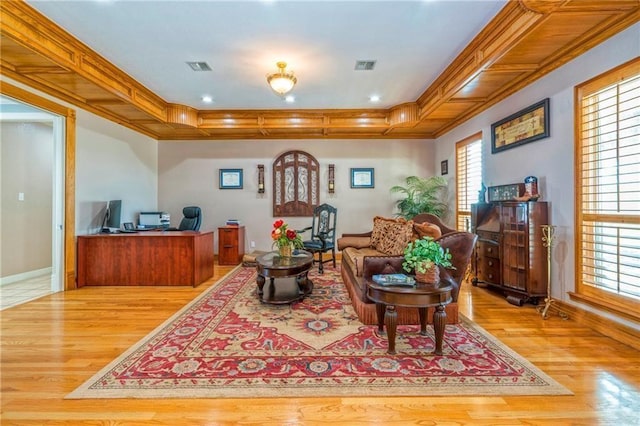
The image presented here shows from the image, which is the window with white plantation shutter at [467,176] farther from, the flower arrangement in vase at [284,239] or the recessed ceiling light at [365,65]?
the flower arrangement in vase at [284,239]

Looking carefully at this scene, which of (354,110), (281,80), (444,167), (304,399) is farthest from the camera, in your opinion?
(444,167)

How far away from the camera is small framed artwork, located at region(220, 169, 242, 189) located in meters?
6.46

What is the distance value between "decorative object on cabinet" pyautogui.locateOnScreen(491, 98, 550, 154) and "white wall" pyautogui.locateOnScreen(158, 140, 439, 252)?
2182 mm

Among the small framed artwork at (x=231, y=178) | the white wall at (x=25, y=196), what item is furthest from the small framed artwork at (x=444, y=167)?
the white wall at (x=25, y=196)

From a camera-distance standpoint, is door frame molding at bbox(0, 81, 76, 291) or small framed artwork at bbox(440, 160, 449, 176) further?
small framed artwork at bbox(440, 160, 449, 176)

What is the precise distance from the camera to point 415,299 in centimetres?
219

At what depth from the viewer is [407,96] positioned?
490 centimetres

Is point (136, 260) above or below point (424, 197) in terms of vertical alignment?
below

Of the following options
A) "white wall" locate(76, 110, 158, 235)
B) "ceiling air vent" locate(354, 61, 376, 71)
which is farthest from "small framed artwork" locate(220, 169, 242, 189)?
"ceiling air vent" locate(354, 61, 376, 71)

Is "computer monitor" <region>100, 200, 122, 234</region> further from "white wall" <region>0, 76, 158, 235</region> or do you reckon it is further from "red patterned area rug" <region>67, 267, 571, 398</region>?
"red patterned area rug" <region>67, 267, 571, 398</region>

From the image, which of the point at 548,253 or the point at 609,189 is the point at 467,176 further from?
the point at 609,189

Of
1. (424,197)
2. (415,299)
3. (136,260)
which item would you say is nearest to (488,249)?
(424,197)

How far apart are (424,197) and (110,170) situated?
573 centimetres

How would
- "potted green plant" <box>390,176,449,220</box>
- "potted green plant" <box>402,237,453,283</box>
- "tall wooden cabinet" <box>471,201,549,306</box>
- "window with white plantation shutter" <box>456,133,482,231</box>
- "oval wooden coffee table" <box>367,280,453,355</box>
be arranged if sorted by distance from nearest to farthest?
"oval wooden coffee table" <box>367,280,453,355</box>, "potted green plant" <box>402,237,453,283</box>, "tall wooden cabinet" <box>471,201,549,306</box>, "window with white plantation shutter" <box>456,133,482,231</box>, "potted green plant" <box>390,176,449,220</box>
